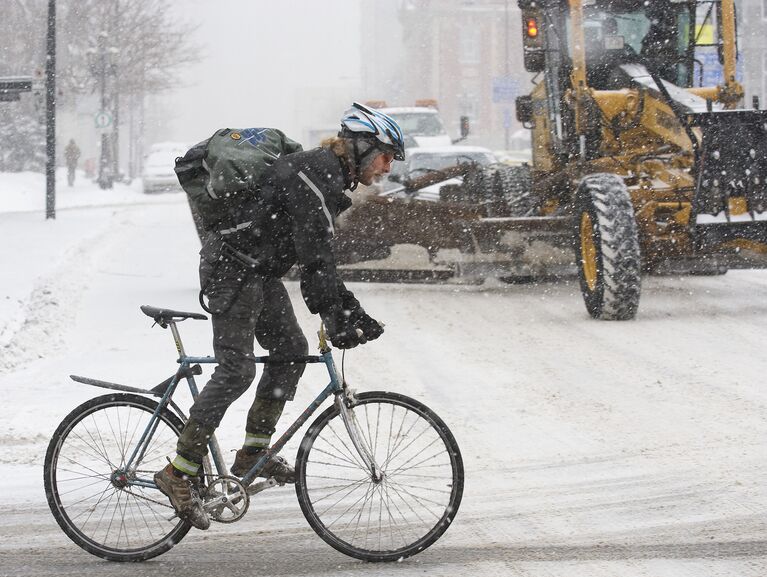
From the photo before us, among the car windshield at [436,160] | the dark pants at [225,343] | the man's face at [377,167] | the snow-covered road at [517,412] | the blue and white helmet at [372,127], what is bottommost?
the snow-covered road at [517,412]

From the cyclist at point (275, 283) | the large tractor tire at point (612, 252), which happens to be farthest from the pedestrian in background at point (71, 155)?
the cyclist at point (275, 283)

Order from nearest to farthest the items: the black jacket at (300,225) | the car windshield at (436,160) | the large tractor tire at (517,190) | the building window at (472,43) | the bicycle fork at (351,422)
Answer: the black jacket at (300,225) → the bicycle fork at (351,422) → the large tractor tire at (517,190) → the car windshield at (436,160) → the building window at (472,43)

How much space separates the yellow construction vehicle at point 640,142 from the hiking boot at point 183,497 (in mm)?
6581

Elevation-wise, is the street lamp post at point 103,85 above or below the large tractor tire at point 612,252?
above

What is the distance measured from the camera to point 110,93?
46.6m

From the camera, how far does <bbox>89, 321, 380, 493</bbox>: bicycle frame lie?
15.9ft

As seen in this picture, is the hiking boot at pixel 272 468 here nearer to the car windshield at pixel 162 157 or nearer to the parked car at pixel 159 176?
the parked car at pixel 159 176

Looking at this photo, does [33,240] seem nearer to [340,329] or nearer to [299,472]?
[299,472]

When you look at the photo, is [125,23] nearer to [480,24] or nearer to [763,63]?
[763,63]

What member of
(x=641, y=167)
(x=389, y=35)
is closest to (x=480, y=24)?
(x=389, y=35)

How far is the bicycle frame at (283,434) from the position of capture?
15.9 feet

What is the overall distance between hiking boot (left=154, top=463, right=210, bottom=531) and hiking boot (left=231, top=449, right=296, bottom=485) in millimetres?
208

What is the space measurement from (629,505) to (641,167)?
7438mm

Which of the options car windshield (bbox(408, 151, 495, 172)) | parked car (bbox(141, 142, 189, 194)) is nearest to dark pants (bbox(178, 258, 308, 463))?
car windshield (bbox(408, 151, 495, 172))
